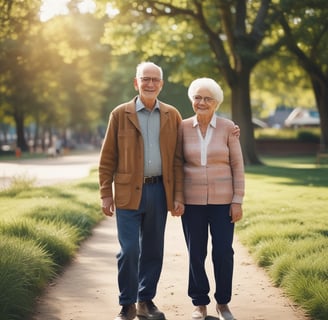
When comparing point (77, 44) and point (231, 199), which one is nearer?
point (231, 199)

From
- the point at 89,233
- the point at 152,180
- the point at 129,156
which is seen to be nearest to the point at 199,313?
the point at 152,180

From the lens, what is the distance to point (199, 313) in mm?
5328

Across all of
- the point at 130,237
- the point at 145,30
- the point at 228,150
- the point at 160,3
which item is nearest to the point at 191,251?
the point at 130,237

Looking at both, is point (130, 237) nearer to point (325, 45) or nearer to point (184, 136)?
point (184, 136)

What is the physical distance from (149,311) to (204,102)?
1.79 meters

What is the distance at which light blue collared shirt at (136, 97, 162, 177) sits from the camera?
17.5 ft

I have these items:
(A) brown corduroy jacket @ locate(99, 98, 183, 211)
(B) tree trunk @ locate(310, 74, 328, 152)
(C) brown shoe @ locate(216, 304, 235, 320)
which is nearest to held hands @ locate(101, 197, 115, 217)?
(A) brown corduroy jacket @ locate(99, 98, 183, 211)

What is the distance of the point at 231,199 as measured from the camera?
17.3ft

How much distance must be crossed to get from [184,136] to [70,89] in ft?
193

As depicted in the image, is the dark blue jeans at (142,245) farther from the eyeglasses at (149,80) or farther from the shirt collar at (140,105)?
the eyeglasses at (149,80)

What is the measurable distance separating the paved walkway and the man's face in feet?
6.10

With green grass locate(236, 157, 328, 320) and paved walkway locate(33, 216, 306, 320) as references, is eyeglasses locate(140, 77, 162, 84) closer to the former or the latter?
paved walkway locate(33, 216, 306, 320)

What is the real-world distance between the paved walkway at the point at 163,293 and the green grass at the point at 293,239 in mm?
147

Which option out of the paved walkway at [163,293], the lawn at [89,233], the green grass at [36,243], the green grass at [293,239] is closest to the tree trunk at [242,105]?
the green grass at [293,239]
